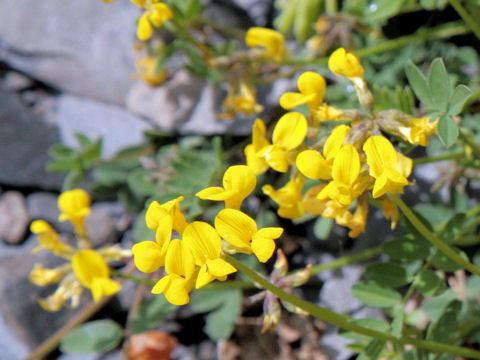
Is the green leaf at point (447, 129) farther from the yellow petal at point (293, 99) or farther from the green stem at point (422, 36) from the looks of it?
the green stem at point (422, 36)

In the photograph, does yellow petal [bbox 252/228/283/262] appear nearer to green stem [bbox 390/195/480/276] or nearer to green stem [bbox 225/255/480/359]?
green stem [bbox 225/255/480/359]

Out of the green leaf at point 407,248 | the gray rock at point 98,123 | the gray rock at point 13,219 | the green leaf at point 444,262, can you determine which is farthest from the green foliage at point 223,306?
the gray rock at point 13,219

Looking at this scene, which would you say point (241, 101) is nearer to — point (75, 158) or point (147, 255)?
point (75, 158)

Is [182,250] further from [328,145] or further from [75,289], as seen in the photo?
[75,289]

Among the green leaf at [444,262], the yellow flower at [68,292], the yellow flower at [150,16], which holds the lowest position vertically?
the yellow flower at [68,292]

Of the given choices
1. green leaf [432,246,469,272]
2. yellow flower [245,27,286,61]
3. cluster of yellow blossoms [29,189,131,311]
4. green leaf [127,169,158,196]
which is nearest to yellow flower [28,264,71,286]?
cluster of yellow blossoms [29,189,131,311]
